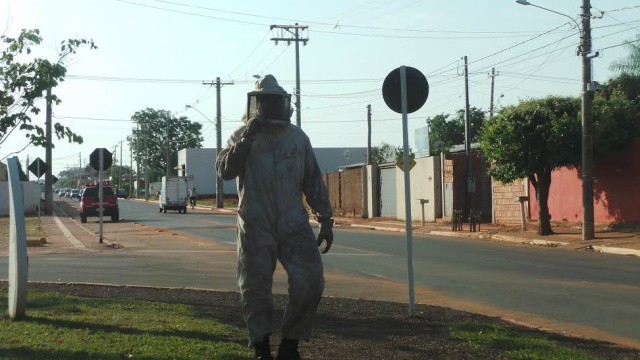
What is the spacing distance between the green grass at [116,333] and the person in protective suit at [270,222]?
2.54 ft

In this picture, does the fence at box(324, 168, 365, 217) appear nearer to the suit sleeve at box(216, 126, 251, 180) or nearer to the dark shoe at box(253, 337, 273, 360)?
the suit sleeve at box(216, 126, 251, 180)

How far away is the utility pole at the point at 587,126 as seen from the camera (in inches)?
868

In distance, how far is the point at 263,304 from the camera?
17.3 feet

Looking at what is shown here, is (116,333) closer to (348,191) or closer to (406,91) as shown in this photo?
(406,91)

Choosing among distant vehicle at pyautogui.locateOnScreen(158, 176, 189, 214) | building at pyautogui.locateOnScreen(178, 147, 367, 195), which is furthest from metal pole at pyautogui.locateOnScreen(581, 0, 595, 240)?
building at pyautogui.locateOnScreen(178, 147, 367, 195)

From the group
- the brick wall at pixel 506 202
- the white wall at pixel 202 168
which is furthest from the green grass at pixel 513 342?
the white wall at pixel 202 168

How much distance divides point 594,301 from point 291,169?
6724 mm

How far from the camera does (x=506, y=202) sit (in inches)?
1216

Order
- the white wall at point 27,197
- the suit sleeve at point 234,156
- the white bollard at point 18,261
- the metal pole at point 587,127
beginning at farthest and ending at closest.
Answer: the white wall at point 27,197, the metal pole at point 587,127, the white bollard at point 18,261, the suit sleeve at point 234,156

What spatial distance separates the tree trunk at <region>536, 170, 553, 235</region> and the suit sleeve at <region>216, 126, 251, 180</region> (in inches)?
798

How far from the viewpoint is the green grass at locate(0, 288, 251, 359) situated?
600cm

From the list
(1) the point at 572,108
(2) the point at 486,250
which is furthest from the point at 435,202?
(2) the point at 486,250

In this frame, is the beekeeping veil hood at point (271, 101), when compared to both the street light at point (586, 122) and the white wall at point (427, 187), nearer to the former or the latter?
the street light at point (586, 122)

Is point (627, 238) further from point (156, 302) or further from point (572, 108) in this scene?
point (156, 302)
